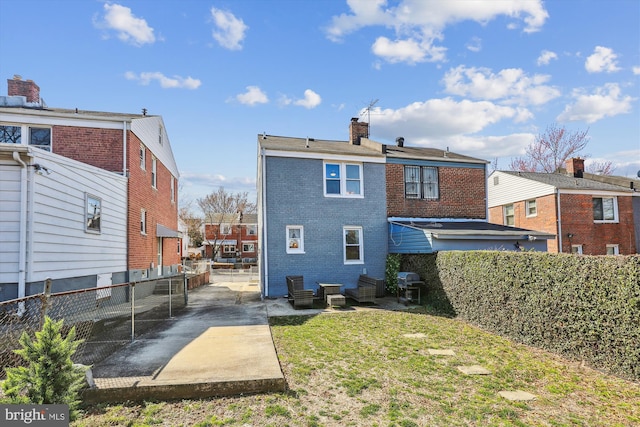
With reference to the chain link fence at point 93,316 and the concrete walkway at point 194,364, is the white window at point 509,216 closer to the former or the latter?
the concrete walkway at point 194,364

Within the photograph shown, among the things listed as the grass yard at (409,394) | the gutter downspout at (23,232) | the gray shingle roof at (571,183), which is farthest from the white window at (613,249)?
the gutter downspout at (23,232)

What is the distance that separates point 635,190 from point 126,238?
92.5ft

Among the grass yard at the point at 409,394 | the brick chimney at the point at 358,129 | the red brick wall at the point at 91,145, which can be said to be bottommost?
the grass yard at the point at 409,394

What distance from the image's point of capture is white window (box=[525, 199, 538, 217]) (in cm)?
1992

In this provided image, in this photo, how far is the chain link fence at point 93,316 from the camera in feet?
16.2

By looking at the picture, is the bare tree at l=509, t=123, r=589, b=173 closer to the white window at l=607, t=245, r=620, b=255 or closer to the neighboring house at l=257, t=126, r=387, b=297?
the white window at l=607, t=245, r=620, b=255

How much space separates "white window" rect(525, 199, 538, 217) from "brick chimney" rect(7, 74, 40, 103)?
2781cm

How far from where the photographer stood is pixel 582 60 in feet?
42.7

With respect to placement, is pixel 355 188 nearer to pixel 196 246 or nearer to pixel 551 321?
pixel 551 321

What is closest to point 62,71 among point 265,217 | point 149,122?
point 149,122

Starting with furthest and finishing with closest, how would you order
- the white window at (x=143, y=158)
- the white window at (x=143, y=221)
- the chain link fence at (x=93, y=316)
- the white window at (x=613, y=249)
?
1. the white window at (x=613, y=249)
2. the white window at (x=143, y=221)
3. the white window at (x=143, y=158)
4. the chain link fence at (x=93, y=316)

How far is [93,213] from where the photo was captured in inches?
392

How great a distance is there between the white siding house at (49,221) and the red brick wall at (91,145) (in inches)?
73.5

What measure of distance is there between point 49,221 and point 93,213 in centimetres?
213
